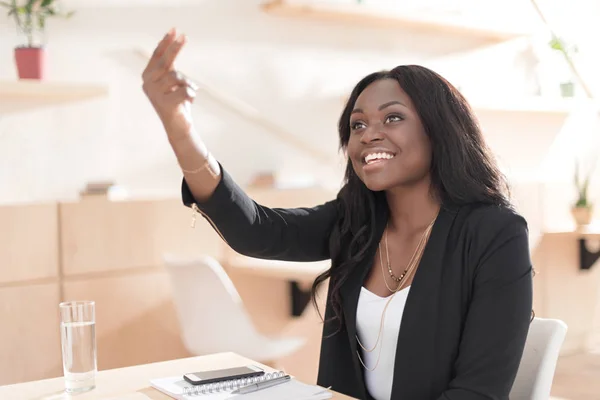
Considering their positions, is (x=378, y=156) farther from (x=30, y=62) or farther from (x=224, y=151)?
(x=224, y=151)

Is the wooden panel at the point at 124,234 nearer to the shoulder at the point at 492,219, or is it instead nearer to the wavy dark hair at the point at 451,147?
the wavy dark hair at the point at 451,147

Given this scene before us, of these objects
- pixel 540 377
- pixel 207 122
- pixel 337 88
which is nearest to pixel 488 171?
pixel 540 377

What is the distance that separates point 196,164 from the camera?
1481mm

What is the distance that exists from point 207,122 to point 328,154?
73 cm

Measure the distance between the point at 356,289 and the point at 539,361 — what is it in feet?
1.37

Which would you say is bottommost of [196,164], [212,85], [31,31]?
[196,164]

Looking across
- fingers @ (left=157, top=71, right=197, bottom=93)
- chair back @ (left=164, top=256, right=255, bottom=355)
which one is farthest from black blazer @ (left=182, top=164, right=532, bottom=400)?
chair back @ (left=164, top=256, right=255, bottom=355)

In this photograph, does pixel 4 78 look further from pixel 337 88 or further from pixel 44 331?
pixel 337 88

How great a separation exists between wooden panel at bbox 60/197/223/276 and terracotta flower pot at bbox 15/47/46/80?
0.56 meters

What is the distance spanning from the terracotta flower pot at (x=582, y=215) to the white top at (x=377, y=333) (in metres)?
3.11

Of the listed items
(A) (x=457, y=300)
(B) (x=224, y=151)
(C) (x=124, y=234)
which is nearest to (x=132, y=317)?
(C) (x=124, y=234)

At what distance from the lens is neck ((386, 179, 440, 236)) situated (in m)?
1.73

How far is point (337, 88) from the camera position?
423 centimetres

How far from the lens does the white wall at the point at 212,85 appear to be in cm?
337
